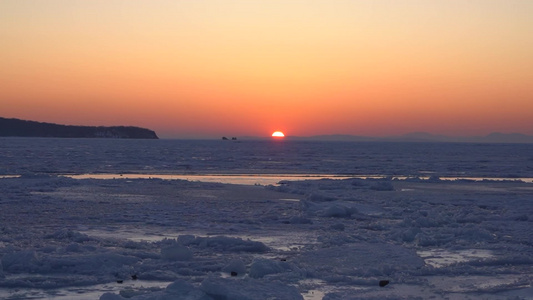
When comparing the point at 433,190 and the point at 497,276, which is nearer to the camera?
the point at 497,276

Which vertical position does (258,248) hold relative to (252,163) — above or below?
above

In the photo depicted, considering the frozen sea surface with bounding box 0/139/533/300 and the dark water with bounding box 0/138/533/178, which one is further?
the dark water with bounding box 0/138/533/178

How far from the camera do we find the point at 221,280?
7.48m

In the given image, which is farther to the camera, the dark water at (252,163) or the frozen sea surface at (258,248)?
the dark water at (252,163)

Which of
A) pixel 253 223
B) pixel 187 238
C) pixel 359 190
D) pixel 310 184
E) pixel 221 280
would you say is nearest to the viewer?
pixel 221 280

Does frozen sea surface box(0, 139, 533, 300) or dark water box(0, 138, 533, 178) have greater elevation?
frozen sea surface box(0, 139, 533, 300)

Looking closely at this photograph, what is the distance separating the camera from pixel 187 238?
10.6m

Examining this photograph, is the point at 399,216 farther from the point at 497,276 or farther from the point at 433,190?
the point at 433,190

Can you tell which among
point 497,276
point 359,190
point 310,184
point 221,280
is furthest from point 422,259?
point 310,184

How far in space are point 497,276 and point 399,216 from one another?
21.4ft

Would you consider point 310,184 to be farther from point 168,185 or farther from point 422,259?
point 422,259

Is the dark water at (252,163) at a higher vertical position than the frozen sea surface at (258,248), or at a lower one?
lower

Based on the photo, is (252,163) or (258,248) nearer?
(258,248)

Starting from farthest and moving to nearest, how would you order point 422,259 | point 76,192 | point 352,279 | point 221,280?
point 76,192, point 422,259, point 352,279, point 221,280
